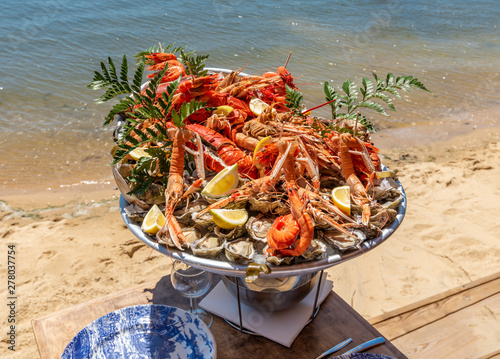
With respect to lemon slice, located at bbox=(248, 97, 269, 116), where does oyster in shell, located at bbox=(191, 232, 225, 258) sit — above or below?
below

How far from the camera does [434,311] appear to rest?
117 inches

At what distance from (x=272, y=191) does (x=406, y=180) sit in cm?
439

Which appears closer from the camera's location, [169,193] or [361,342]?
[169,193]

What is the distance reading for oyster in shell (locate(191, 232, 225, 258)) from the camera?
150 cm


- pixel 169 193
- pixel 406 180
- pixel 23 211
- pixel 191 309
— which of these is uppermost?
pixel 169 193

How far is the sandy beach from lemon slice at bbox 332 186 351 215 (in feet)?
7.62

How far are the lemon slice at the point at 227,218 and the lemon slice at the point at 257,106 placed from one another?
82cm

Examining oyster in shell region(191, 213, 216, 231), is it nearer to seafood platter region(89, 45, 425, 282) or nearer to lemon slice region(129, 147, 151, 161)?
seafood platter region(89, 45, 425, 282)

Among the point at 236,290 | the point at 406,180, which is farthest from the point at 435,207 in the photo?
the point at 236,290

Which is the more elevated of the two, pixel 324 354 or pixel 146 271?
pixel 324 354

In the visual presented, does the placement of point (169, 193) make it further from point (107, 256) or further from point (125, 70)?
point (107, 256)

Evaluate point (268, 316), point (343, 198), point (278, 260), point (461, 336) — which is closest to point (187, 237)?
point (278, 260)

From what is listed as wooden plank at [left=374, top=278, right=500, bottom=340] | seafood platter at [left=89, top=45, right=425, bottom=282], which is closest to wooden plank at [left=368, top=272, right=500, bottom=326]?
wooden plank at [left=374, top=278, right=500, bottom=340]

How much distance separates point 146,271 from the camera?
409cm
